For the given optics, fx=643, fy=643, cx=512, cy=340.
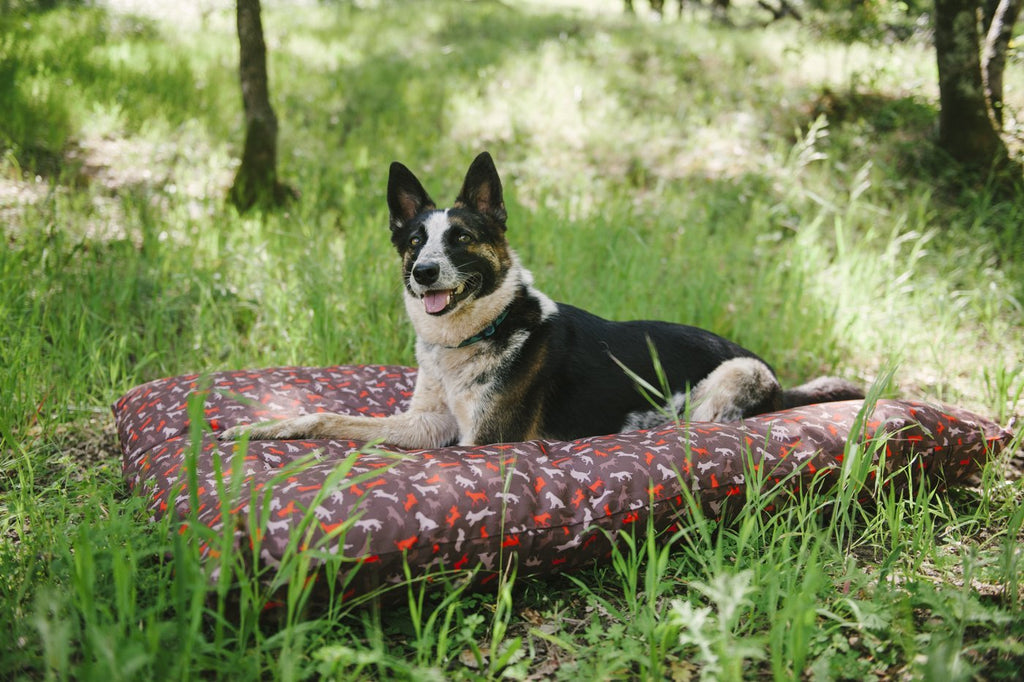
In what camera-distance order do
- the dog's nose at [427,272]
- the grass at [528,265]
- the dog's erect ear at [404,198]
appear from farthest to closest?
the dog's erect ear at [404,198] → the dog's nose at [427,272] → the grass at [528,265]

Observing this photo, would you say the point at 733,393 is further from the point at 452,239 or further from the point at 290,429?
the point at 290,429

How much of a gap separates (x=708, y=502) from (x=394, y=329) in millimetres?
2674

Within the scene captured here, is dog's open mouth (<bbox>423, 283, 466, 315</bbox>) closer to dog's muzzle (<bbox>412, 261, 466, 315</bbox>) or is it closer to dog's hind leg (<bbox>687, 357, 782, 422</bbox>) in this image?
dog's muzzle (<bbox>412, 261, 466, 315</bbox>)

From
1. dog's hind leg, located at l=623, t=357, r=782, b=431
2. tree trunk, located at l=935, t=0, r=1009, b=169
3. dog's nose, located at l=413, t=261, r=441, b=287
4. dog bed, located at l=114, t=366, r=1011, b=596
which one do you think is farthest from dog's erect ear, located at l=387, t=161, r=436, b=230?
tree trunk, located at l=935, t=0, r=1009, b=169

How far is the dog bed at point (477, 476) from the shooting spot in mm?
1977

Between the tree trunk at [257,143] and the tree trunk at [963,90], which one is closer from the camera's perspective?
the tree trunk at [257,143]

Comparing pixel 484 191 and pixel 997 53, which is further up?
pixel 997 53

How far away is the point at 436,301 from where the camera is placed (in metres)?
2.93

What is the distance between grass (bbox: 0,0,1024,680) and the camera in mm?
1824

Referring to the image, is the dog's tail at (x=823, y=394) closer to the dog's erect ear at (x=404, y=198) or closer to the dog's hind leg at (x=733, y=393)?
the dog's hind leg at (x=733, y=393)

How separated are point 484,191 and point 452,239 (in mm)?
366

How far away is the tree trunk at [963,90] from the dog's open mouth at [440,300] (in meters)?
6.32

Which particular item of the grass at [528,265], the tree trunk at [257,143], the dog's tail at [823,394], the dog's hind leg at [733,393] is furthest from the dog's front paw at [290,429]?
the tree trunk at [257,143]

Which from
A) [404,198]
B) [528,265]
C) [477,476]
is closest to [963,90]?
[528,265]
